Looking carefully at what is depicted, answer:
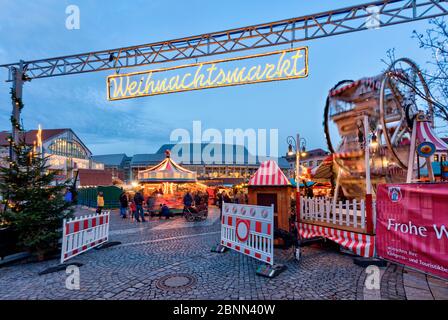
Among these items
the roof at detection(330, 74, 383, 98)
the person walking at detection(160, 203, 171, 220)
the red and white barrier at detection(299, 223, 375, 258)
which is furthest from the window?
the red and white barrier at detection(299, 223, 375, 258)

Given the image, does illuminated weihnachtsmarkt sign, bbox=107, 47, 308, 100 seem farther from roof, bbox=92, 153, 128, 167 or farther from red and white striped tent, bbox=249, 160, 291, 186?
roof, bbox=92, 153, 128, 167

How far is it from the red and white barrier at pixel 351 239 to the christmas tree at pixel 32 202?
6966 millimetres

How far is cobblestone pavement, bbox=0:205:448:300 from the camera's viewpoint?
3994 mm

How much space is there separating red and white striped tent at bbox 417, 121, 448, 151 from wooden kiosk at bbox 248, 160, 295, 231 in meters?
3.45

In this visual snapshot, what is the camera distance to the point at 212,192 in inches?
1060

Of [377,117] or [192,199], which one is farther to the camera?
[192,199]

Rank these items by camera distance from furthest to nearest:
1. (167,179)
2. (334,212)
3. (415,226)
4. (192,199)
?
(167,179)
(192,199)
(334,212)
(415,226)

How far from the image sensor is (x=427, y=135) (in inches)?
227

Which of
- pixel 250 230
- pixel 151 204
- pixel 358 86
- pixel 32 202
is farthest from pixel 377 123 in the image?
pixel 151 204

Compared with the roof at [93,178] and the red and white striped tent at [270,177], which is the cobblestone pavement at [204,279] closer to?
the red and white striped tent at [270,177]

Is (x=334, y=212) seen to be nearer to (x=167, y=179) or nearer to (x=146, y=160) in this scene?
(x=167, y=179)

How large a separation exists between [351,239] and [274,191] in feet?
7.87

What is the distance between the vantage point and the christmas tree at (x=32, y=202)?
5.93 m
